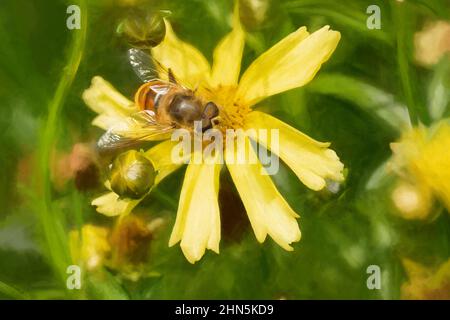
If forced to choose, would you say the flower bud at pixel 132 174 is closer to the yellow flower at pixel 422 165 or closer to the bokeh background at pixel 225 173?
the bokeh background at pixel 225 173

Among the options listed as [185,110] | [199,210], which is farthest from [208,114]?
[199,210]

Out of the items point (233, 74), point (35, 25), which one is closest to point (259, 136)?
point (233, 74)

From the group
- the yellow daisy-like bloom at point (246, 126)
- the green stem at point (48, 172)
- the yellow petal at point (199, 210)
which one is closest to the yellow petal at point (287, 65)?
the yellow daisy-like bloom at point (246, 126)

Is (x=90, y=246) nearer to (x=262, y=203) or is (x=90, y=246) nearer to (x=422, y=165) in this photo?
(x=262, y=203)

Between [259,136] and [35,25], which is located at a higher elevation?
[35,25]

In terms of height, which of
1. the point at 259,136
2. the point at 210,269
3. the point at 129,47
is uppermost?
the point at 129,47

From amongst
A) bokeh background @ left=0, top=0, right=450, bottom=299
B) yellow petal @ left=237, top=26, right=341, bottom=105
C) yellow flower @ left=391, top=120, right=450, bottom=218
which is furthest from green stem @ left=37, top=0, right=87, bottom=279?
yellow flower @ left=391, top=120, right=450, bottom=218

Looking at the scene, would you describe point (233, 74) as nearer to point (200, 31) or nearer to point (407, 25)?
point (200, 31)
